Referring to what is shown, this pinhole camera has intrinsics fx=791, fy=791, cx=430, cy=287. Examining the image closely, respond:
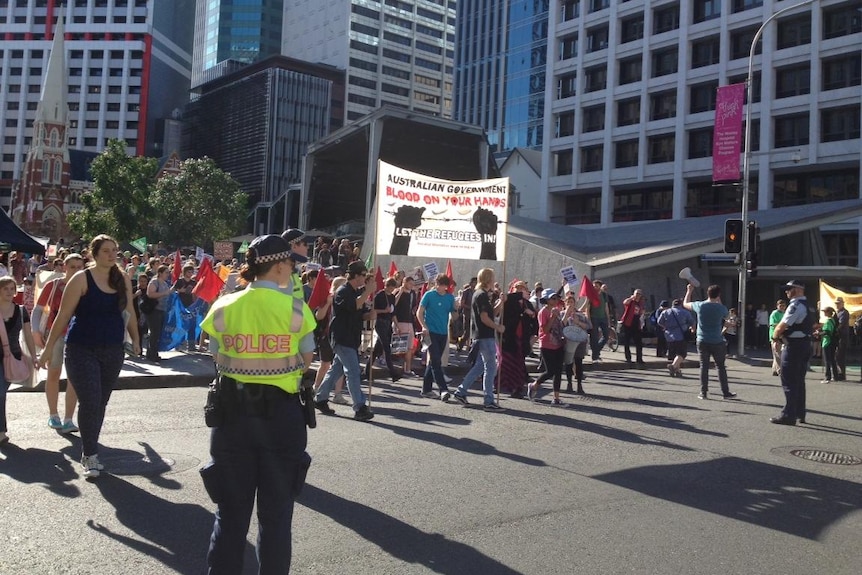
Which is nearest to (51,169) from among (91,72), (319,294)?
(91,72)

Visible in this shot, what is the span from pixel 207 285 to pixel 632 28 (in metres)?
49.7

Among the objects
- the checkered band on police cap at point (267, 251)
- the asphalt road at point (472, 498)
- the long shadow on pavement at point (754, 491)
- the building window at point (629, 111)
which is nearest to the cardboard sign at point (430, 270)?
the asphalt road at point (472, 498)

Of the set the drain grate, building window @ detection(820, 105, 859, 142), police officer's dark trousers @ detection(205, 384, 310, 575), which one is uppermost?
building window @ detection(820, 105, 859, 142)

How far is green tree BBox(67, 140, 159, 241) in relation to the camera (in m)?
51.3

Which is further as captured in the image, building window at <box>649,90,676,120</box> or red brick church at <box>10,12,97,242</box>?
red brick church at <box>10,12,97,242</box>

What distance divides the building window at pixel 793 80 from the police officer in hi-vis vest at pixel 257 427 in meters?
49.5

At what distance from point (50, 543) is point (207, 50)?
13079 cm

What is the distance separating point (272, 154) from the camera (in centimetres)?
9100

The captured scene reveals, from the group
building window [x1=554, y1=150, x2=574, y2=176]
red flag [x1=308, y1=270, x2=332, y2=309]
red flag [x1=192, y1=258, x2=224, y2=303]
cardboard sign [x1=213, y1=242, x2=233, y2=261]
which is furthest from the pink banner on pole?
building window [x1=554, y1=150, x2=574, y2=176]

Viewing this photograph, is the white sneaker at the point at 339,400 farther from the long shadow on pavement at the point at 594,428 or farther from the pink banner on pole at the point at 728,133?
the pink banner on pole at the point at 728,133

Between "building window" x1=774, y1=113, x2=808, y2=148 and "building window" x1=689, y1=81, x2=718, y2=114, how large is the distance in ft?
14.5

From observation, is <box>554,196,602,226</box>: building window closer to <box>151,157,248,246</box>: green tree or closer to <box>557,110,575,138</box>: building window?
<box>557,110,575,138</box>: building window

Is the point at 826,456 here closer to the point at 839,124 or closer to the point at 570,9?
the point at 839,124

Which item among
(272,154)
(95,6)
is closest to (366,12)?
(272,154)
